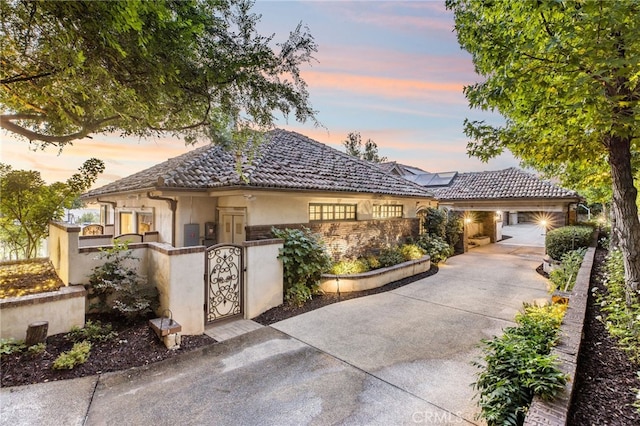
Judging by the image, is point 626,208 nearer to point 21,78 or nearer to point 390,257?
point 390,257

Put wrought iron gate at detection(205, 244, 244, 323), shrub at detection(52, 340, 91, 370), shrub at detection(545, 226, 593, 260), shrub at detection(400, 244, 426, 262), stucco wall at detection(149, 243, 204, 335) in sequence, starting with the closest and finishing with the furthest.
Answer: shrub at detection(52, 340, 91, 370)
stucco wall at detection(149, 243, 204, 335)
wrought iron gate at detection(205, 244, 244, 323)
shrub at detection(545, 226, 593, 260)
shrub at detection(400, 244, 426, 262)

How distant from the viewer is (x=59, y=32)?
372 cm

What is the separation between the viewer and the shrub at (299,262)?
8.02 meters

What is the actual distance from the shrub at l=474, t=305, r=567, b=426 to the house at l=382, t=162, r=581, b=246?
14.8 m

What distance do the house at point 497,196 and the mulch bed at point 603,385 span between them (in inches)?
526

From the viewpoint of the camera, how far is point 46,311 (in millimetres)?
5082

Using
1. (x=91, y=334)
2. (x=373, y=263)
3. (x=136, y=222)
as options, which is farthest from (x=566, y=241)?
(x=136, y=222)

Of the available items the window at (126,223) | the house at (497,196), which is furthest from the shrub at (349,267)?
the house at (497,196)

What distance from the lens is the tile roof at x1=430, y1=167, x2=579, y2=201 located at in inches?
614

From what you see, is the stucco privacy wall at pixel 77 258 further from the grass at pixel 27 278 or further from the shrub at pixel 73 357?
the shrub at pixel 73 357

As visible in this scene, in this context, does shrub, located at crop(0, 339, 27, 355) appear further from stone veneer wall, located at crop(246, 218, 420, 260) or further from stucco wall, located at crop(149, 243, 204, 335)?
stone veneer wall, located at crop(246, 218, 420, 260)

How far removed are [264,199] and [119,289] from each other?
4.21 metres

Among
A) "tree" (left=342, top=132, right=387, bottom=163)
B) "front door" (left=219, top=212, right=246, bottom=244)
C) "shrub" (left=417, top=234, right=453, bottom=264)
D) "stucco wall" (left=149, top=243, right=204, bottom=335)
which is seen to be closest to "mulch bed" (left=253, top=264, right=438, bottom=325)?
"stucco wall" (left=149, top=243, right=204, bottom=335)

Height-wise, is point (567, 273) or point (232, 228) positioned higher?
point (232, 228)
